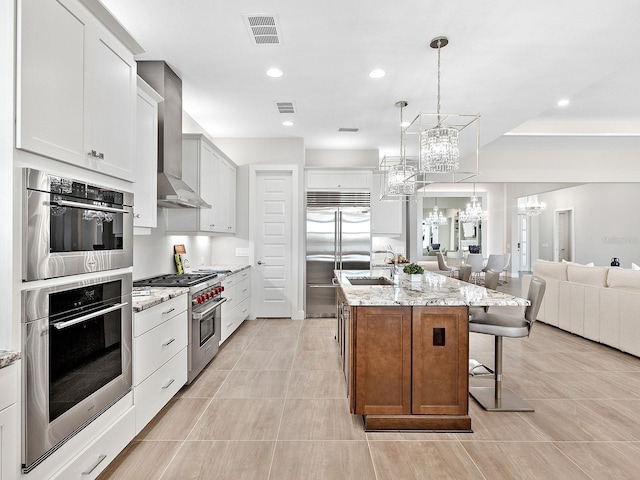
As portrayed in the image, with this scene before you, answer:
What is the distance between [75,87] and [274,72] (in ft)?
7.09

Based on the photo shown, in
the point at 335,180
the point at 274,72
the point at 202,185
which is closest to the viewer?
the point at 274,72

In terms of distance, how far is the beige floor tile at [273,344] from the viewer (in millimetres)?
4324

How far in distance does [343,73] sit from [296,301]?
352cm

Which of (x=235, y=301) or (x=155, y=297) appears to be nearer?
(x=155, y=297)

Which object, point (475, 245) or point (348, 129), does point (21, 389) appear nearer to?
point (348, 129)

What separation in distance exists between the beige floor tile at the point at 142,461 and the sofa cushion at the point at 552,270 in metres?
5.07

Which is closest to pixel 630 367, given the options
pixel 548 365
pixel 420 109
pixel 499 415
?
pixel 548 365

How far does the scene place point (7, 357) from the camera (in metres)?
1.35

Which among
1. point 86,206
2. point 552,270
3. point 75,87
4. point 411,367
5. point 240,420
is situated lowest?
point 240,420

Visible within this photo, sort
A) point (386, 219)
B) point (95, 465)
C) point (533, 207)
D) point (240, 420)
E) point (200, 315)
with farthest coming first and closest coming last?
1. point (533, 207)
2. point (386, 219)
3. point (200, 315)
4. point (240, 420)
5. point (95, 465)

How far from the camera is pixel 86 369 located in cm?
181

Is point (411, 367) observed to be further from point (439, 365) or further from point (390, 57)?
point (390, 57)

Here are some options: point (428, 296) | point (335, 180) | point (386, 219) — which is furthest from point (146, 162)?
point (386, 219)

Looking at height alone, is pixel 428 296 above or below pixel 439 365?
above
